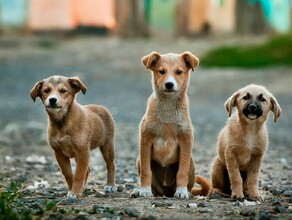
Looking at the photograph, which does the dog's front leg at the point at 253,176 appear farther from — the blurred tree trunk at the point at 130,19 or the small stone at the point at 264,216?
the blurred tree trunk at the point at 130,19

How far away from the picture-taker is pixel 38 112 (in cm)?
1884

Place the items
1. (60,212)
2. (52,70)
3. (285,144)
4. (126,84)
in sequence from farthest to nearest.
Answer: (52,70), (126,84), (285,144), (60,212)

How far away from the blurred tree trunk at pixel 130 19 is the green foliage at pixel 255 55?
6017 mm

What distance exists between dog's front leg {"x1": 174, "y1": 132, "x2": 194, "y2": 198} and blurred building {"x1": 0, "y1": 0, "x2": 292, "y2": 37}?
973 inches

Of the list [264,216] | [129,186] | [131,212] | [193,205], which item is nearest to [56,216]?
[131,212]

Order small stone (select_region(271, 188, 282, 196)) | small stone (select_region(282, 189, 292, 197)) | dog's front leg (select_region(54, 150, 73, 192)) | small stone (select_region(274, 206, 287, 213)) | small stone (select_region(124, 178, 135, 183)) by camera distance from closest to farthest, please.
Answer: small stone (select_region(274, 206, 287, 213)) → dog's front leg (select_region(54, 150, 73, 192)) → small stone (select_region(282, 189, 292, 197)) → small stone (select_region(271, 188, 282, 196)) → small stone (select_region(124, 178, 135, 183))

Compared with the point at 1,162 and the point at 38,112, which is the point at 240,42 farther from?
the point at 1,162

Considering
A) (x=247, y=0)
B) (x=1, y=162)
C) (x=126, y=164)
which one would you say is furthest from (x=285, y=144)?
(x=247, y=0)

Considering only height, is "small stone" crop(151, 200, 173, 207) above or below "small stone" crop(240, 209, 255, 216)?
below

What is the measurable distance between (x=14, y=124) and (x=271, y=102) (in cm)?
916

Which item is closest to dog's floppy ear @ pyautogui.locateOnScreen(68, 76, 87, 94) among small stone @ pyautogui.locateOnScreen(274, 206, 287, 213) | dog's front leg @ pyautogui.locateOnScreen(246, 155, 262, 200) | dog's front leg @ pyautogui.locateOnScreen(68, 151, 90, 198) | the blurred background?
dog's front leg @ pyautogui.locateOnScreen(68, 151, 90, 198)

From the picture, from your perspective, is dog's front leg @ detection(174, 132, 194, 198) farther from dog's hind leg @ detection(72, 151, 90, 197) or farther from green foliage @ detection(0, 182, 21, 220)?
green foliage @ detection(0, 182, 21, 220)

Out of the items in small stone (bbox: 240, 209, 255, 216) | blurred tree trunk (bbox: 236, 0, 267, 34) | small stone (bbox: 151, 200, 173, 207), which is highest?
small stone (bbox: 240, 209, 255, 216)

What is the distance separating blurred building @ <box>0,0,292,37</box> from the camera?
3312cm
